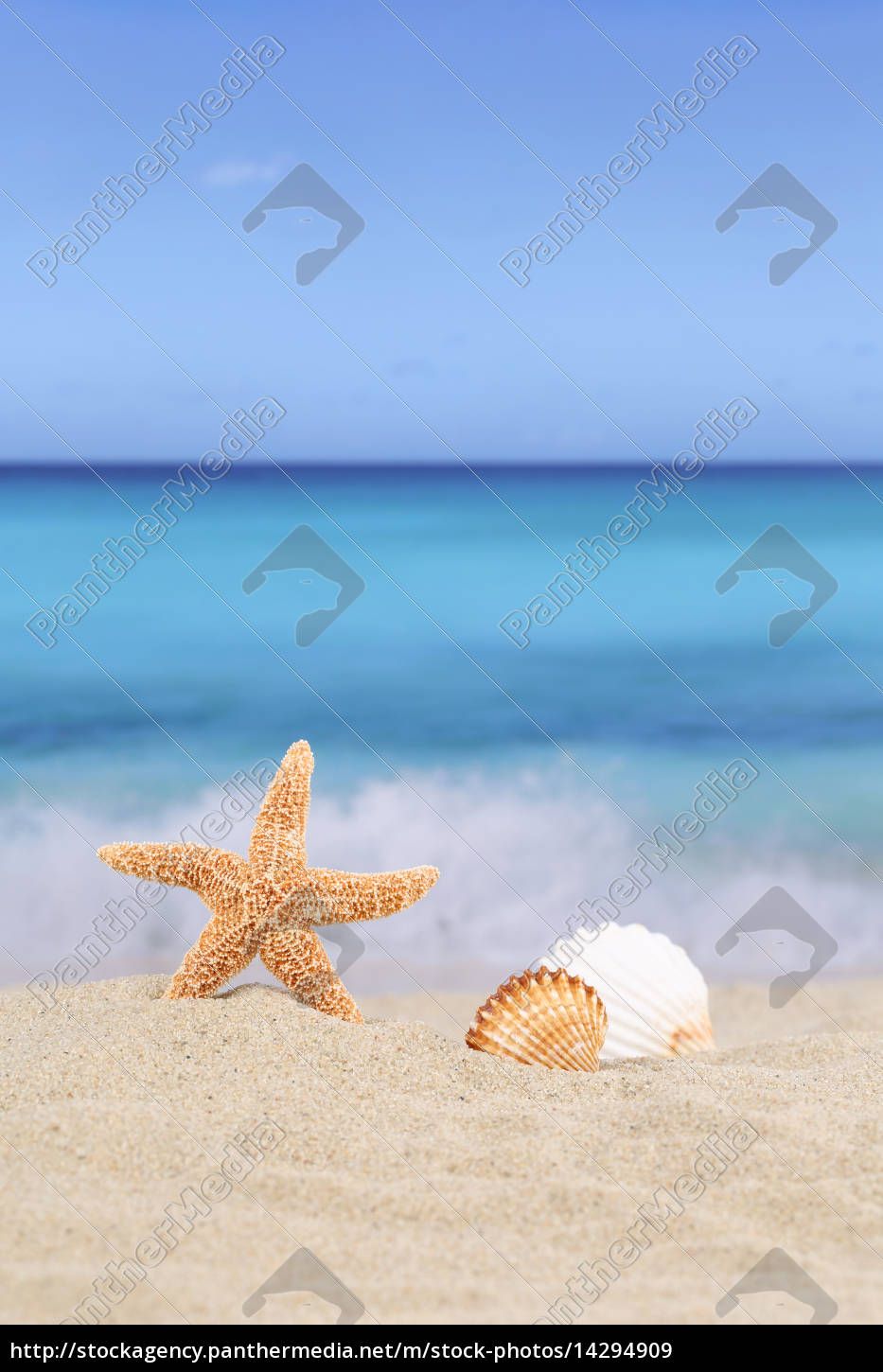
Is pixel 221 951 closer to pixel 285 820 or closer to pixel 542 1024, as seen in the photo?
pixel 285 820

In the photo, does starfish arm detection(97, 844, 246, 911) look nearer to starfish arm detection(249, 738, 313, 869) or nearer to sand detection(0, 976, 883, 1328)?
starfish arm detection(249, 738, 313, 869)

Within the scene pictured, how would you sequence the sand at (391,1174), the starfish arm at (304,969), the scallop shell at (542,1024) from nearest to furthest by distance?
the sand at (391,1174), the scallop shell at (542,1024), the starfish arm at (304,969)

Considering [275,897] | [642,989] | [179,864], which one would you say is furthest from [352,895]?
[642,989]

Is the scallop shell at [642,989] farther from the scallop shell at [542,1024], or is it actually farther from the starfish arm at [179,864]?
the starfish arm at [179,864]

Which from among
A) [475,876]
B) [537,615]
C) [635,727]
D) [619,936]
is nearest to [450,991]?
[619,936]

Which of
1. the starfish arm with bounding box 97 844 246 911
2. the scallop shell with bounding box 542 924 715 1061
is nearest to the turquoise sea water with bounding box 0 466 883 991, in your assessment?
the scallop shell with bounding box 542 924 715 1061

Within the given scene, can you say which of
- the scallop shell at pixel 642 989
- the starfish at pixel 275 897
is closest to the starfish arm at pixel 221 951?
the starfish at pixel 275 897

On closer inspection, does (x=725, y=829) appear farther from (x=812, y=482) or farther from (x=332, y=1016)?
(x=812, y=482)
